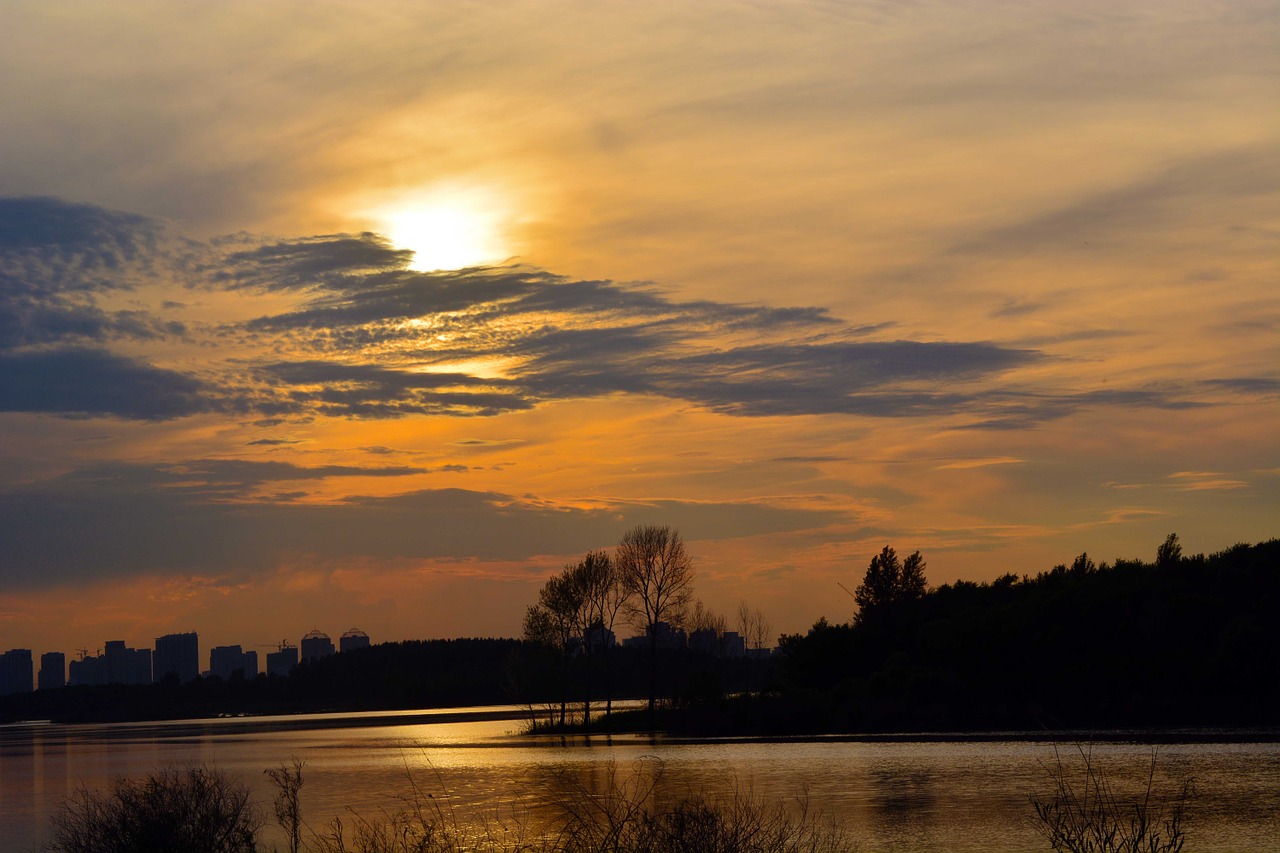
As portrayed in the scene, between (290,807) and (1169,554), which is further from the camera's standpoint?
(1169,554)

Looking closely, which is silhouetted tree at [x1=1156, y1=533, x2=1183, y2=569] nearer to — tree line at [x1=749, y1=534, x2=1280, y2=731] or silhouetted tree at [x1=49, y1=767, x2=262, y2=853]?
tree line at [x1=749, y1=534, x2=1280, y2=731]

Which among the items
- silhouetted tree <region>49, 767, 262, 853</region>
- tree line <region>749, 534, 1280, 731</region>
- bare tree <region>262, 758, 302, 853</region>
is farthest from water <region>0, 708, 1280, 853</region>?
tree line <region>749, 534, 1280, 731</region>

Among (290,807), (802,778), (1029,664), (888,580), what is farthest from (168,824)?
(888,580)

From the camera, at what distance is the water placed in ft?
90.9

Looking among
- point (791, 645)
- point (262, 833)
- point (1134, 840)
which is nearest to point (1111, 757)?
point (262, 833)

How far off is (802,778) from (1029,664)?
1430 inches

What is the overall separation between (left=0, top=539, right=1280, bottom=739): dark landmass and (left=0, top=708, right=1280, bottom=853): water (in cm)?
1021

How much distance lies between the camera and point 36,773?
7062 cm

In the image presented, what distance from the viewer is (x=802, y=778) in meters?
42.3

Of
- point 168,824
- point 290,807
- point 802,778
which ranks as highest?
point 290,807

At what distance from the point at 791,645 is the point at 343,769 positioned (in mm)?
40046

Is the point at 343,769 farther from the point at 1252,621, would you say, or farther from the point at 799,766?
the point at 1252,621

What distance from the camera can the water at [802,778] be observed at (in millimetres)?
27703

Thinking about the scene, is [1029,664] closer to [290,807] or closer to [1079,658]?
[1079,658]
